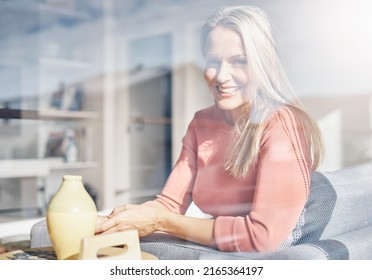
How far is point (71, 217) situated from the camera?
1.44 metres

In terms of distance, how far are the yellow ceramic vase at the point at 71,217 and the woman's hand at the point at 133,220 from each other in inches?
5.3

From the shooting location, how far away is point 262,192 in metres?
1.54

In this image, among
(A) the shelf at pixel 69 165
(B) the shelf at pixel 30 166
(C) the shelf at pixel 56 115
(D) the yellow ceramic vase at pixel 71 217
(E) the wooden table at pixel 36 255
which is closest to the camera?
(D) the yellow ceramic vase at pixel 71 217

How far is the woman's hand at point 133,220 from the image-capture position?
161cm

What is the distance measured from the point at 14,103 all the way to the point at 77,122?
1.71ft

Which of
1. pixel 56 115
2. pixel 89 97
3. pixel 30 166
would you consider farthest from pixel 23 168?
pixel 89 97

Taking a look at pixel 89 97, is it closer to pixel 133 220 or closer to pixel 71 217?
pixel 133 220

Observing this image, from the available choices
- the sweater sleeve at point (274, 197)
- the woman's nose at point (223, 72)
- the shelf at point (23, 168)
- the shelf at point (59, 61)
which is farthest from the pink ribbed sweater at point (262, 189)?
the shelf at point (59, 61)

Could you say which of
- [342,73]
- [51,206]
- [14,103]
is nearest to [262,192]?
[51,206]

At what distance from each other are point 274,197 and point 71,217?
54 cm

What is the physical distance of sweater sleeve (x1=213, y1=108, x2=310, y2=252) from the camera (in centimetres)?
152

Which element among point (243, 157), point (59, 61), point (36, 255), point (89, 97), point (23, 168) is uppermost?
point (59, 61)

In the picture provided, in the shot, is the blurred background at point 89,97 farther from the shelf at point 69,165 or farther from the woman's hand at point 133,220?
the woman's hand at point 133,220
